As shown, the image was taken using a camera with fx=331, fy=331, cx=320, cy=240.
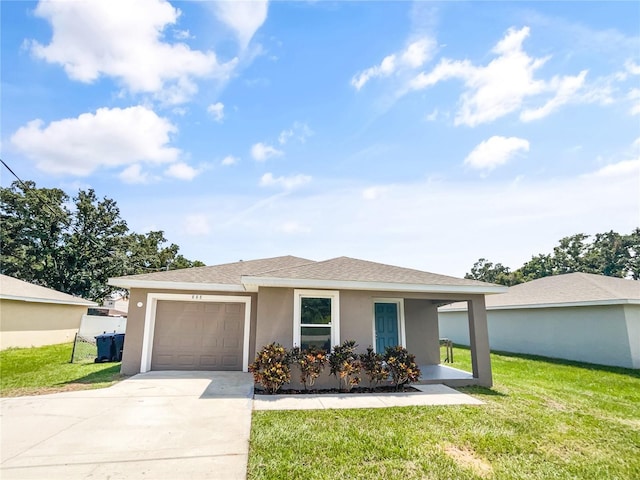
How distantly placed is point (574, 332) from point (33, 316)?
81.4 ft

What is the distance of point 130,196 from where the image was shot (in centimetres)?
1495

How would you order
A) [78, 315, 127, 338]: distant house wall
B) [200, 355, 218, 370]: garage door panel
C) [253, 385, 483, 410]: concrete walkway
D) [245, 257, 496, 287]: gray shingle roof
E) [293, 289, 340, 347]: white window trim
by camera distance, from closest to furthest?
[253, 385, 483, 410]: concrete walkway, [293, 289, 340, 347]: white window trim, [245, 257, 496, 287]: gray shingle roof, [200, 355, 218, 370]: garage door panel, [78, 315, 127, 338]: distant house wall

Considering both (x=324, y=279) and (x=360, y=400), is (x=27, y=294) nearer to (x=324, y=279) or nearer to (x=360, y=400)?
(x=324, y=279)

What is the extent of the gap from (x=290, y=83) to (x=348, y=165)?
128 inches

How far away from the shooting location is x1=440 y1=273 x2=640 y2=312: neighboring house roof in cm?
1285

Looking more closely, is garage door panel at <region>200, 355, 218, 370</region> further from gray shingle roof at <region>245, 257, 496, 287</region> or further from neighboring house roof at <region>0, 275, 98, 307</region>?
neighboring house roof at <region>0, 275, 98, 307</region>

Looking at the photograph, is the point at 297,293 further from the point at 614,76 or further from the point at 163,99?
the point at 614,76

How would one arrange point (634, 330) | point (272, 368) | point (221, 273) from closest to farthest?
point (272, 368) < point (221, 273) < point (634, 330)

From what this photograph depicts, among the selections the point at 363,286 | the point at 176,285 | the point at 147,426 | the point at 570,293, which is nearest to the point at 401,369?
the point at 363,286

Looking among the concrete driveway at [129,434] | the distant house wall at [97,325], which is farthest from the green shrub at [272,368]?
the distant house wall at [97,325]

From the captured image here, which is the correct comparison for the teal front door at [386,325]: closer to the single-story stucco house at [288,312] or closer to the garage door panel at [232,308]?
the single-story stucco house at [288,312]

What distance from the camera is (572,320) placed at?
14.1 meters

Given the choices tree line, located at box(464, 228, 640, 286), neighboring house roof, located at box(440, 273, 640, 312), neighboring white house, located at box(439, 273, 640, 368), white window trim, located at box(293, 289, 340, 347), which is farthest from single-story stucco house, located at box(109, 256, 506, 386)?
tree line, located at box(464, 228, 640, 286)

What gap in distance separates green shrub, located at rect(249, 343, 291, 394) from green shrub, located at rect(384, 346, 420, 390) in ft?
7.89
